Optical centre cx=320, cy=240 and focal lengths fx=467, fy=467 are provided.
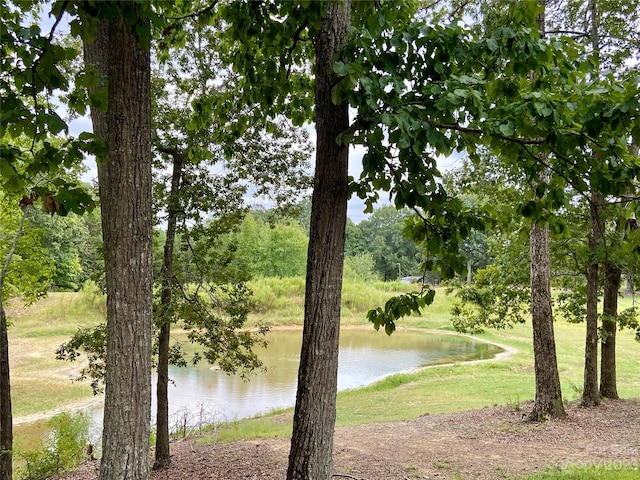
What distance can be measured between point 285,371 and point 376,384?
118 inches

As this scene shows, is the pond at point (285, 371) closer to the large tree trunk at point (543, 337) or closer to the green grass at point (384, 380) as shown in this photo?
the green grass at point (384, 380)

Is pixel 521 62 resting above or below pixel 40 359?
above

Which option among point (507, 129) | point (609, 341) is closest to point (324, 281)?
point (507, 129)

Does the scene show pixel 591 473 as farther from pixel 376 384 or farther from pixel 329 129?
pixel 376 384

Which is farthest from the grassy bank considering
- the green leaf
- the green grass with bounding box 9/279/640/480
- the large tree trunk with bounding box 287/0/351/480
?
the green leaf

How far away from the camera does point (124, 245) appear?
7.79 ft

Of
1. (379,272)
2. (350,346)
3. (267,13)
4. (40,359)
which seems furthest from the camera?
(379,272)

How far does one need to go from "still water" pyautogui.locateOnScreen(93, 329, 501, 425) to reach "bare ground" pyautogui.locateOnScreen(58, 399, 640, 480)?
149 centimetres

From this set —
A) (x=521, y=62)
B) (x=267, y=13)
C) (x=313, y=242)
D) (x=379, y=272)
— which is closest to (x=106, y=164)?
(x=313, y=242)

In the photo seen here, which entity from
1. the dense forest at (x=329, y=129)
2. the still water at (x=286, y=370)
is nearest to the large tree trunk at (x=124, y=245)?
the dense forest at (x=329, y=129)

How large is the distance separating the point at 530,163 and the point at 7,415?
6.38m

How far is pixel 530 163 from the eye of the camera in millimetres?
2832

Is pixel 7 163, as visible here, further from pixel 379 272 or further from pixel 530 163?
pixel 379 272

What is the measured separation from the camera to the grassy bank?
9.88m
